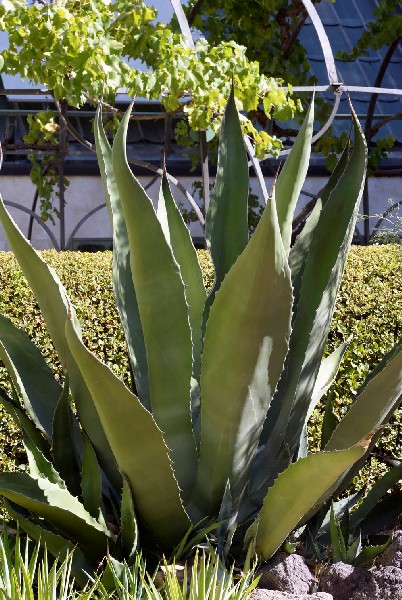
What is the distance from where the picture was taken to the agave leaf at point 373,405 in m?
2.09

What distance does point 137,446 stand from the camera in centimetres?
201

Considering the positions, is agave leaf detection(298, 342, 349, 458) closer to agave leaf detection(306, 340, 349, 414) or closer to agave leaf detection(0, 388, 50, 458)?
agave leaf detection(306, 340, 349, 414)

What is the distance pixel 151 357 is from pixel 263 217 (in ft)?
1.92

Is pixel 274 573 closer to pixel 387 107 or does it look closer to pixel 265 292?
pixel 265 292

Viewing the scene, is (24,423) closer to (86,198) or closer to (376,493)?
(376,493)

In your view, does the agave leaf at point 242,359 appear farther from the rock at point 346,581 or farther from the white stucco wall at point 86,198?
the white stucco wall at point 86,198

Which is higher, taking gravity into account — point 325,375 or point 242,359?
point 242,359

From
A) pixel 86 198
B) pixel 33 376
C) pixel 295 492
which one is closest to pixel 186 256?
pixel 33 376

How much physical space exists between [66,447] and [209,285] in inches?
55.6

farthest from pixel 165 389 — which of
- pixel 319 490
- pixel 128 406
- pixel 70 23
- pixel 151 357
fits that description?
pixel 70 23

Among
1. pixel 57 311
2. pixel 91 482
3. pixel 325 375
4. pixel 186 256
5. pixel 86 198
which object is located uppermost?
pixel 186 256

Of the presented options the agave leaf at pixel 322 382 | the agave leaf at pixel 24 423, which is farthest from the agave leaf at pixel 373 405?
the agave leaf at pixel 24 423

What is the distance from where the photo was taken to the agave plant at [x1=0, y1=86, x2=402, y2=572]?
1.94 m

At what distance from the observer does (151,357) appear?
214cm
